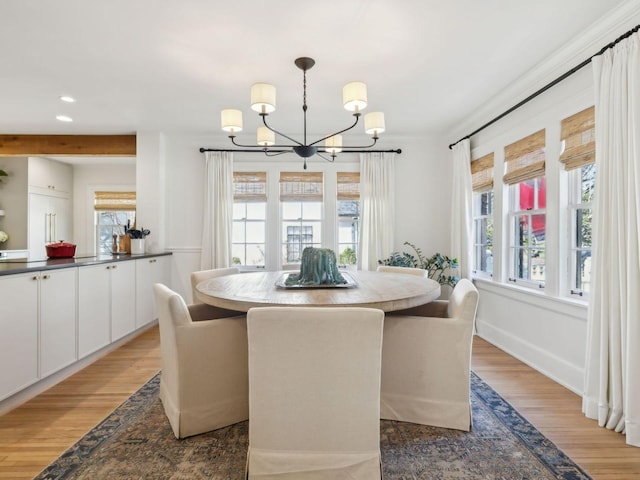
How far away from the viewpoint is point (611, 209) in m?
2.11

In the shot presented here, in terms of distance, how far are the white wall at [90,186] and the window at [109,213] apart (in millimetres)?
91

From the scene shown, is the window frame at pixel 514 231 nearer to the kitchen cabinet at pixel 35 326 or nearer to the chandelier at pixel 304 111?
the chandelier at pixel 304 111

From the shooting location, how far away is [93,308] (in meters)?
3.07

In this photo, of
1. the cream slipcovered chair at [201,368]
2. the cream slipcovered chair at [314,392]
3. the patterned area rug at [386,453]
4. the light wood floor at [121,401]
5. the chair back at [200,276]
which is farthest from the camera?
the chair back at [200,276]

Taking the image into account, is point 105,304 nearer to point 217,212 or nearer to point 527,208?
point 217,212

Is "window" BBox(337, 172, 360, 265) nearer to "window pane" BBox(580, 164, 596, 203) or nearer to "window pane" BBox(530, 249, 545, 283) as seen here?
"window pane" BBox(530, 249, 545, 283)

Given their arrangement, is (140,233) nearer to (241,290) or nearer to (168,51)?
(168,51)

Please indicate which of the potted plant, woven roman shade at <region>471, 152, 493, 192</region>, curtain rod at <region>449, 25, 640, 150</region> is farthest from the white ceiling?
the potted plant

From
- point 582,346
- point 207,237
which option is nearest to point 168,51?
point 207,237

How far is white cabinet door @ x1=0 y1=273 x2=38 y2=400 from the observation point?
2.17m

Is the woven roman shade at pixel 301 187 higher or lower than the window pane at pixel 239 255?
higher

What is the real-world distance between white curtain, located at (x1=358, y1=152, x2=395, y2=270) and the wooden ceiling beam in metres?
3.15

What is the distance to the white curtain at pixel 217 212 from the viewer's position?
469 centimetres

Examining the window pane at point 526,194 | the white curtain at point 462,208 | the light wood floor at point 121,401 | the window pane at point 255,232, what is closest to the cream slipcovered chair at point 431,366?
the light wood floor at point 121,401
